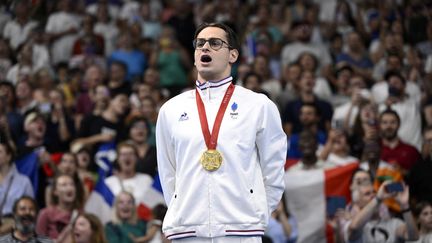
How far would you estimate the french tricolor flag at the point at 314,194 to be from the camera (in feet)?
42.2

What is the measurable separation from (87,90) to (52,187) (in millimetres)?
4301

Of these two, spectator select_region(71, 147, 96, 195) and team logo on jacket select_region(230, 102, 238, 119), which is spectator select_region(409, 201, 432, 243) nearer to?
spectator select_region(71, 147, 96, 195)

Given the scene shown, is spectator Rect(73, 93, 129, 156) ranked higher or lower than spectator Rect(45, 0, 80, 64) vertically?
lower

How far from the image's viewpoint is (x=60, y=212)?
41.2 ft

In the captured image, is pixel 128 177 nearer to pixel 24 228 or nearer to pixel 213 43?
pixel 24 228

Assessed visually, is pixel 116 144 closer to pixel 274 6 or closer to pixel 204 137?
pixel 274 6

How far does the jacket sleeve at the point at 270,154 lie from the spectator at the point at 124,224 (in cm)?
505

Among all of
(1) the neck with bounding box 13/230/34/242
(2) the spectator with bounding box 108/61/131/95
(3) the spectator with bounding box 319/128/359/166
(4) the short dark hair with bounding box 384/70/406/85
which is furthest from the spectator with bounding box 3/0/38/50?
(1) the neck with bounding box 13/230/34/242

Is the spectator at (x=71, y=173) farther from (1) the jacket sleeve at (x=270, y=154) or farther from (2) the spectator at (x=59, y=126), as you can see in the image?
(1) the jacket sleeve at (x=270, y=154)

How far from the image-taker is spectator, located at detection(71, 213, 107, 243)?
11.9 meters

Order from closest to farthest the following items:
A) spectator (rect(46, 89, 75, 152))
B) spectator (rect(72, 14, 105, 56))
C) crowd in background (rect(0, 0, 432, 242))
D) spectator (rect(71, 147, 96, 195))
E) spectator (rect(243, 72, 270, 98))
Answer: crowd in background (rect(0, 0, 432, 242)) < spectator (rect(71, 147, 96, 195)) < spectator (rect(46, 89, 75, 152)) < spectator (rect(243, 72, 270, 98)) < spectator (rect(72, 14, 105, 56))

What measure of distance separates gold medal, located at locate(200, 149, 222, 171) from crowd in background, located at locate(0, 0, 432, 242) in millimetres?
4096

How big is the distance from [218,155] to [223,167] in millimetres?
86

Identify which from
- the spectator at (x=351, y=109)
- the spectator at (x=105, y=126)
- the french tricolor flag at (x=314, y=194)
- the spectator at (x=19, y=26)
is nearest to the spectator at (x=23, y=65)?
the spectator at (x=19, y=26)
